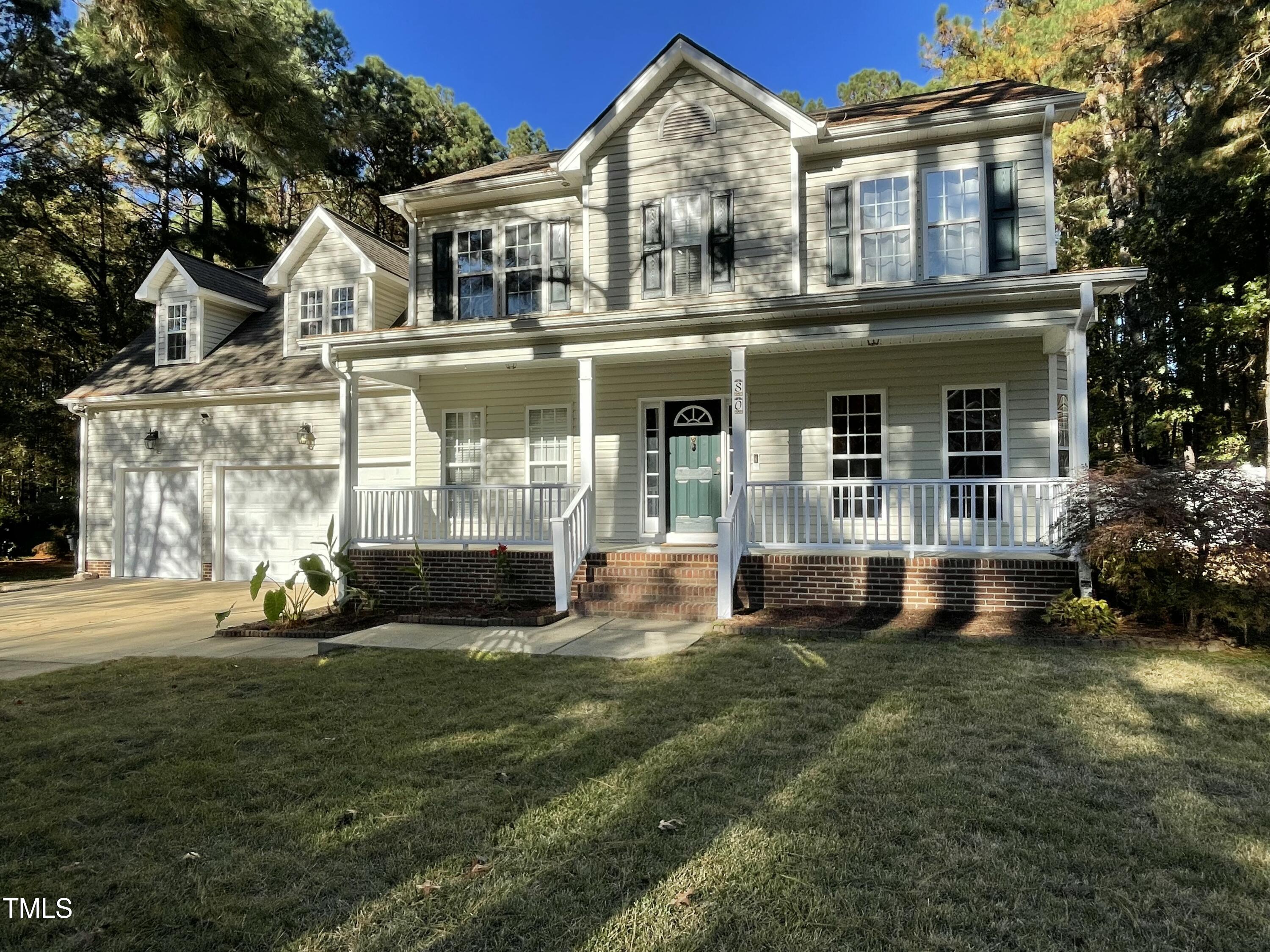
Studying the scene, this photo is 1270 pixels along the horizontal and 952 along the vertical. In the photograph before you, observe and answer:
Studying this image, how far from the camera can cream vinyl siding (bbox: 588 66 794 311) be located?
33.0 ft

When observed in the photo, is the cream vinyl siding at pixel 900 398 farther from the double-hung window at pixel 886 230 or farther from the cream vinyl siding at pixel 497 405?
the cream vinyl siding at pixel 497 405

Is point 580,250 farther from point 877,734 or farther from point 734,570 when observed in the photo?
point 877,734

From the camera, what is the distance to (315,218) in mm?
13336

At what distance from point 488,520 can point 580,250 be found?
14.5 feet

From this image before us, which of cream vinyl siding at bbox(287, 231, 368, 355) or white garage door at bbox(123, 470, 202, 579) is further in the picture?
white garage door at bbox(123, 470, 202, 579)

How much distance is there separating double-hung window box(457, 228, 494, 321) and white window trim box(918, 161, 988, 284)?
638cm

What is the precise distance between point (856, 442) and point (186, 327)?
13435mm

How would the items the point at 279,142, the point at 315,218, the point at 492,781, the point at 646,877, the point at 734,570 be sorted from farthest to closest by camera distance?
the point at 315,218 → the point at 734,570 → the point at 279,142 → the point at 492,781 → the point at 646,877

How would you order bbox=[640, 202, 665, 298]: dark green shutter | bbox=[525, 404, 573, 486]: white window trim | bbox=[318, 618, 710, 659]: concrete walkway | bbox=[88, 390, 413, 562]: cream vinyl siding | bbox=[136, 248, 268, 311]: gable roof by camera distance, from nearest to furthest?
bbox=[318, 618, 710, 659]: concrete walkway, bbox=[640, 202, 665, 298]: dark green shutter, bbox=[525, 404, 573, 486]: white window trim, bbox=[88, 390, 413, 562]: cream vinyl siding, bbox=[136, 248, 268, 311]: gable roof

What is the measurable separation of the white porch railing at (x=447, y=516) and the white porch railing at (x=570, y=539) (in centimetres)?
35

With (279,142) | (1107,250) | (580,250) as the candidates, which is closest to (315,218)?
(580,250)

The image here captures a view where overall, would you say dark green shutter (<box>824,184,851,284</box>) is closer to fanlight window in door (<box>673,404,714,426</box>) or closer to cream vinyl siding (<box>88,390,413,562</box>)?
fanlight window in door (<box>673,404,714,426</box>)

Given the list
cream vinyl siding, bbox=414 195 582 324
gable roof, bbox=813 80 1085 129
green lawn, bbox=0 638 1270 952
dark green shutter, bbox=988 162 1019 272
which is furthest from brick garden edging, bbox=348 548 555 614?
gable roof, bbox=813 80 1085 129

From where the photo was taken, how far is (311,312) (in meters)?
13.7
